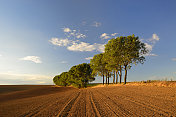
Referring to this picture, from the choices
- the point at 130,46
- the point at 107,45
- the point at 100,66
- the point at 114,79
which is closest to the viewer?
the point at 130,46

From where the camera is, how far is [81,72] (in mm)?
52375

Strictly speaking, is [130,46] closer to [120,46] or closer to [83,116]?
[120,46]

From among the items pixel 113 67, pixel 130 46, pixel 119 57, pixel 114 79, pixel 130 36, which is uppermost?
pixel 130 36

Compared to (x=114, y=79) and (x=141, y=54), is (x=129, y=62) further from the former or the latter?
(x=114, y=79)

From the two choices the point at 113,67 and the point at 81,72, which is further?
the point at 81,72

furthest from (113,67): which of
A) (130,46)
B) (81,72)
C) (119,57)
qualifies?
(81,72)

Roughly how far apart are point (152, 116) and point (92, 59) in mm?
42865

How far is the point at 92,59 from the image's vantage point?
1877 inches

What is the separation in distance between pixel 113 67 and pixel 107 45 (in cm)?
706

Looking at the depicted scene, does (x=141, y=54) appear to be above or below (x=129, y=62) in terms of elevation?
above

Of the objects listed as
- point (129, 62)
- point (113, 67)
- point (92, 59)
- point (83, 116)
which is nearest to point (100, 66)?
point (92, 59)

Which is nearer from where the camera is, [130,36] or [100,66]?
[130,36]

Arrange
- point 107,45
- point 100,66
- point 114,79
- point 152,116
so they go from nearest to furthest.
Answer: point 152,116 → point 107,45 → point 114,79 → point 100,66

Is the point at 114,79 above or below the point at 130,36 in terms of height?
below
